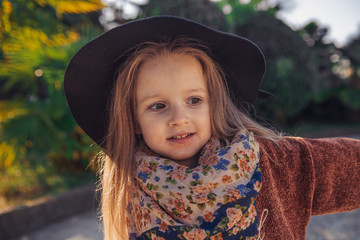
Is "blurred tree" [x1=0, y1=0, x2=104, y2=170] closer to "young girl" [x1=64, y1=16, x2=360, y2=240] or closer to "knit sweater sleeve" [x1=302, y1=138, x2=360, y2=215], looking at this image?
A: "young girl" [x1=64, y1=16, x2=360, y2=240]

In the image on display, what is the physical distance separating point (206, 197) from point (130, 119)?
537mm

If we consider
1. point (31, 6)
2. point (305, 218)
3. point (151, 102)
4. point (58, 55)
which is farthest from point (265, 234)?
point (31, 6)

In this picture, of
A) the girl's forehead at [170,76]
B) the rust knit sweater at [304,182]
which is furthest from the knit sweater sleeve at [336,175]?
the girl's forehead at [170,76]

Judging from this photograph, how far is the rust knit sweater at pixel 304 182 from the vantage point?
47.6 inches

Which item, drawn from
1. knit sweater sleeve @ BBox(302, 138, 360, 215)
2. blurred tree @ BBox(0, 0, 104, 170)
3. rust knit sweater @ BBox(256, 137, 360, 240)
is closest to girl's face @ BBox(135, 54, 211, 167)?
rust knit sweater @ BBox(256, 137, 360, 240)

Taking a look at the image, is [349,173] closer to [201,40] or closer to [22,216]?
[201,40]

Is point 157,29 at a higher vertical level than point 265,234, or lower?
higher

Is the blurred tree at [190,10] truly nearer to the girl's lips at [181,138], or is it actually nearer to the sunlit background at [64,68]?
the sunlit background at [64,68]

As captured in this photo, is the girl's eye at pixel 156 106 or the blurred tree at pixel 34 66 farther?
the blurred tree at pixel 34 66

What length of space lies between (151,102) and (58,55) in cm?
225

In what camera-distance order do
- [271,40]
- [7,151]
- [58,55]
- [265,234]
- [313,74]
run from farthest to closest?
[313,74]
[271,40]
[7,151]
[58,55]
[265,234]

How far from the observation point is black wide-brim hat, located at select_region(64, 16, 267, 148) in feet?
3.91

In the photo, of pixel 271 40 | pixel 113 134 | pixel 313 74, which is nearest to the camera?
pixel 113 134

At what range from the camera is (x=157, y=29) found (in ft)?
3.95
